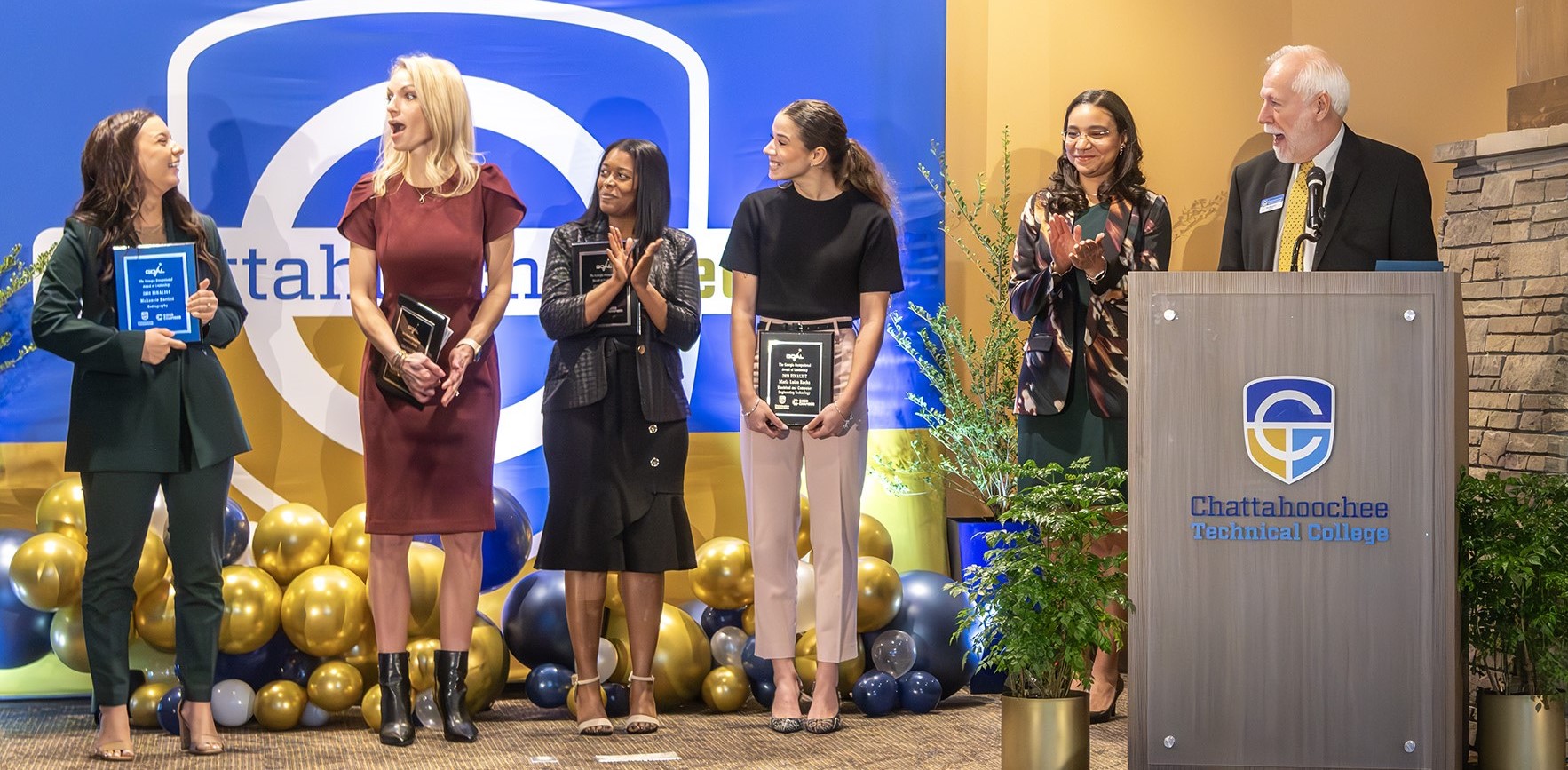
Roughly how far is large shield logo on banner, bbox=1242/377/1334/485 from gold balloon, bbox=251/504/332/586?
2.94 m

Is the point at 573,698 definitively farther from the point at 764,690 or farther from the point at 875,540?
the point at 875,540

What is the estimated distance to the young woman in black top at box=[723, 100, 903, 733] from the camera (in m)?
4.61

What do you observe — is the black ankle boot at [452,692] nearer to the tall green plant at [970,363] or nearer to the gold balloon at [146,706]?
the gold balloon at [146,706]

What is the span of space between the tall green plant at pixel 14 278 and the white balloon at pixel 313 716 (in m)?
1.57

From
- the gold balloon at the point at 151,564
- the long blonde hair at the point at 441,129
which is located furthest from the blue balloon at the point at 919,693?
the gold balloon at the point at 151,564

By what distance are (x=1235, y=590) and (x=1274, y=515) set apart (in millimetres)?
180

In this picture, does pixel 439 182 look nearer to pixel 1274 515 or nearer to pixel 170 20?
pixel 170 20

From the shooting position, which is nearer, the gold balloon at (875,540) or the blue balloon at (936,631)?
the blue balloon at (936,631)

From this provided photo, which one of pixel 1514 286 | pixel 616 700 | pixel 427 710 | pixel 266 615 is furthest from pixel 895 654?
pixel 1514 286

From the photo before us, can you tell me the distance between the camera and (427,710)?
459cm

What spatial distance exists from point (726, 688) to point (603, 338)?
1.19 meters

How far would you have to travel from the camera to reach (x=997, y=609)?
3693mm

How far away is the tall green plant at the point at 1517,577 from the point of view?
364 centimetres

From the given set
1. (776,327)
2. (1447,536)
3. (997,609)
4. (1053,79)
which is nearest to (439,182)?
(776,327)
